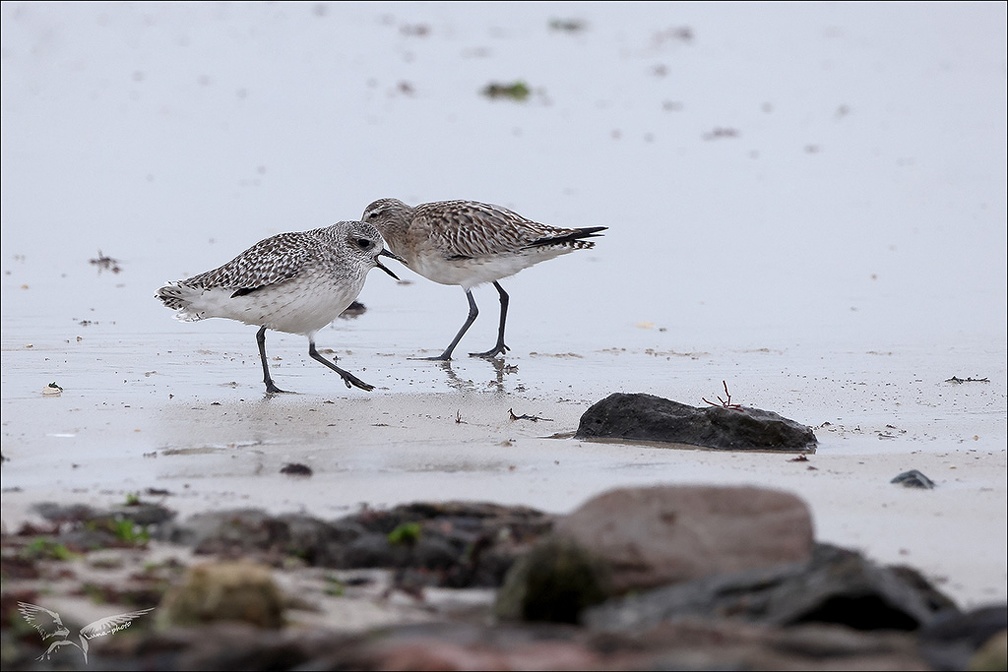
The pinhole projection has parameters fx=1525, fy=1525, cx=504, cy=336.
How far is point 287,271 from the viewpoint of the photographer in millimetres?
9359

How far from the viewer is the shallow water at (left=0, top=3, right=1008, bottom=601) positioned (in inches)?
277

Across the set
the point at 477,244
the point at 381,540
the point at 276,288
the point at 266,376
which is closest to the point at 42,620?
the point at 381,540

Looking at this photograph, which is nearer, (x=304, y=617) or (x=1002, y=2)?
(x=304, y=617)

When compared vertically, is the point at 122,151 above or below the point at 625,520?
above

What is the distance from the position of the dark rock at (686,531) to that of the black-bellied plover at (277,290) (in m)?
4.15

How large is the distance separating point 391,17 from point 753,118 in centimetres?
735

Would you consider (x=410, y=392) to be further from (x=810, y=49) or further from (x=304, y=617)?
(x=810, y=49)

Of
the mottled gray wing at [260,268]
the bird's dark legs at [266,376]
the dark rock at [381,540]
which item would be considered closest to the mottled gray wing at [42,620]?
the dark rock at [381,540]

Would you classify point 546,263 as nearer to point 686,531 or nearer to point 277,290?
point 277,290

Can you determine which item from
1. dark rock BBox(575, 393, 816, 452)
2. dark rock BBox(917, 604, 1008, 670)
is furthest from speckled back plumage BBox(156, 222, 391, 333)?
dark rock BBox(917, 604, 1008, 670)

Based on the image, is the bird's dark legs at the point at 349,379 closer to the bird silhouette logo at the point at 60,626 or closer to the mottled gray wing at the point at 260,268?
the mottled gray wing at the point at 260,268

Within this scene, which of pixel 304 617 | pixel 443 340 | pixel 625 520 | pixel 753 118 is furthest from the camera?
pixel 753 118

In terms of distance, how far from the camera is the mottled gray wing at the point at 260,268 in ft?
30.6

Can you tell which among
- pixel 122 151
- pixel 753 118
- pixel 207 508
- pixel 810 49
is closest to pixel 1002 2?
pixel 810 49
